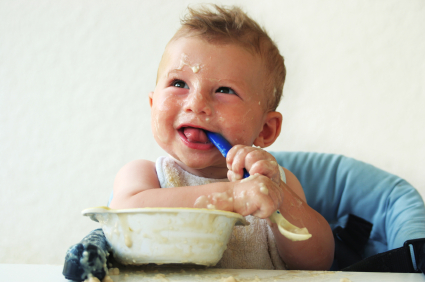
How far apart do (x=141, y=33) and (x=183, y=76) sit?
39.9 inches

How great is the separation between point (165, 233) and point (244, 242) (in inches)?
14.8

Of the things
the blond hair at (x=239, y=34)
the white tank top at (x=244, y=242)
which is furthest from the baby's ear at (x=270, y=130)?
the white tank top at (x=244, y=242)

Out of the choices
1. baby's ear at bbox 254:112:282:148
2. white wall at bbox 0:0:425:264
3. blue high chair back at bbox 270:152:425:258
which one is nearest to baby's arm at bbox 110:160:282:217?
baby's ear at bbox 254:112:282:148

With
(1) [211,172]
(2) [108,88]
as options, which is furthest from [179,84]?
(2) [108,88]

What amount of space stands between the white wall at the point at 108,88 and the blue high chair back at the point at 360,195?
487mm

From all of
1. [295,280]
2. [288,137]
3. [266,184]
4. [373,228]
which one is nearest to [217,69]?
[266,184]

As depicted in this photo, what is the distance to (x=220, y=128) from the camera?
0.72 m

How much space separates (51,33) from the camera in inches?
63.8

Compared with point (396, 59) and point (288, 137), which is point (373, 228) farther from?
point (396, 59)

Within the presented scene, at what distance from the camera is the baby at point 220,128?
65 centimetres

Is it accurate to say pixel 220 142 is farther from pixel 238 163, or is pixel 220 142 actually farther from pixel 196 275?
pixel 196 275

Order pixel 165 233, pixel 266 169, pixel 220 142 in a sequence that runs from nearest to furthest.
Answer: pixel 165 233 → pixel 266 169 → pixel 220 142

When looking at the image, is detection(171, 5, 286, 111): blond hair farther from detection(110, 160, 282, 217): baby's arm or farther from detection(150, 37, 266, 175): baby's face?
detection(110, 160, 282, 217): baby's arm

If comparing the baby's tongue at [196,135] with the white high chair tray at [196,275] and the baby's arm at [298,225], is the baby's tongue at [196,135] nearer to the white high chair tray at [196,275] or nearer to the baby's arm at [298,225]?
the baby's arm at [298,225]
